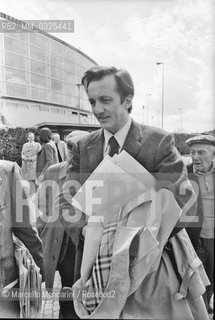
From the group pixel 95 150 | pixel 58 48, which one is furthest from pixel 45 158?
pixel 58 48

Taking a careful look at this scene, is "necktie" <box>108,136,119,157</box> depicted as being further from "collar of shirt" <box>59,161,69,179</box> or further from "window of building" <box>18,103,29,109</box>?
"window of building" <box>18,103,29,109</box>

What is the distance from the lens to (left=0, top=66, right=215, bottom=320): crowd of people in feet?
4.34

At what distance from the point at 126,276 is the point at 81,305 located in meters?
0.26

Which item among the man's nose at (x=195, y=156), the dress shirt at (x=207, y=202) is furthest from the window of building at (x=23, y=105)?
the dress shirt at (x=207, y=202)

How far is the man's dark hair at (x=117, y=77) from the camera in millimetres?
1478

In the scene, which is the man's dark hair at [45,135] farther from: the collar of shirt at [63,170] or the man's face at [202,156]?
the man's face at [202,156]

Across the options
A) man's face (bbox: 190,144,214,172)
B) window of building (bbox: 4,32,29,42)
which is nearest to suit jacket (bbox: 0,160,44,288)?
window of building (bbox: 4,32,29,42)

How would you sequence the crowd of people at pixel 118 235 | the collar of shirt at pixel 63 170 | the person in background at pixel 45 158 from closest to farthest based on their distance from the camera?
the crowd of people at pixel 118 235
the collar of shirt at pixel 63 170
the person in background at pixel 45 158

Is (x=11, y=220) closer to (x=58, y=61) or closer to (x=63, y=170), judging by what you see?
(x=63, y=170)

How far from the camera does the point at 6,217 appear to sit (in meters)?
1.43

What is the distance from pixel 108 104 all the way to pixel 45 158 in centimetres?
60

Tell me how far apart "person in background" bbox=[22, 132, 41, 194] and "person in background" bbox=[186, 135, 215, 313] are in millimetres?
810

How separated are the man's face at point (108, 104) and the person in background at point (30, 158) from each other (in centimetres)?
40

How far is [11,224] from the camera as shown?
146 cm
